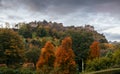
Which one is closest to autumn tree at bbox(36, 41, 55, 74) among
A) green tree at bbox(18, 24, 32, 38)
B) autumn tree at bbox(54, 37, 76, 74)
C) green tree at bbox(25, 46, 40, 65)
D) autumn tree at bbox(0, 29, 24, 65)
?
autumn tree at bbox(54, 37, 76, 74)

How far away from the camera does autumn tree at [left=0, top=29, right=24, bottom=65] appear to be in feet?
111

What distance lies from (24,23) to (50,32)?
6.21 meters

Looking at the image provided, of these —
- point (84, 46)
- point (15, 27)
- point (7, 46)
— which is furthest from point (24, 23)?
point (7, 46)

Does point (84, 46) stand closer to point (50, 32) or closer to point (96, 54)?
point (96, 54)

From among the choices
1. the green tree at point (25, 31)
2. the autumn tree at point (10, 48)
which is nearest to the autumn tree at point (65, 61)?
the autumn tree at point (10, 48)

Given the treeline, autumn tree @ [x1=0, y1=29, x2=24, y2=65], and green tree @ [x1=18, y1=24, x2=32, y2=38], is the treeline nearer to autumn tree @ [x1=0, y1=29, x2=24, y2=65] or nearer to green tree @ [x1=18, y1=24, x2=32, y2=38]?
autumn tree @ [x1=0, y1=29, x2=24, y2=65]

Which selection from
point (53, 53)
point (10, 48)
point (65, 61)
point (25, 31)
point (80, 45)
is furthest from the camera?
point (25, 31)

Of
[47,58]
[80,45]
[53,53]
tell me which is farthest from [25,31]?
[47,58]

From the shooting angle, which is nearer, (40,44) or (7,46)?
(7,46)

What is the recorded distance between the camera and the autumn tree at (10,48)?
33.9m

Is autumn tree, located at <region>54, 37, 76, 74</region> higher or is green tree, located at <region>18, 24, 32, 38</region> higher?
green tree, located at <region>18, 24, 32, 38</region>

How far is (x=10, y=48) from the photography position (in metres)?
34.1

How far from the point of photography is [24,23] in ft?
199

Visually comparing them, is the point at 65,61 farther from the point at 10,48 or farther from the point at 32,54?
the point at 32,54
